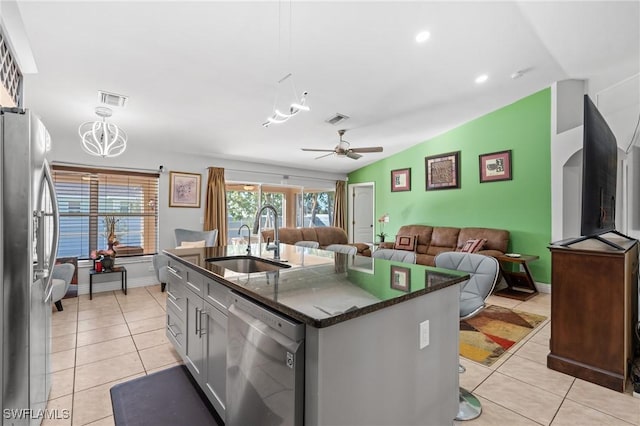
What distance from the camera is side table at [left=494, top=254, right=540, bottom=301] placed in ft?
14.1

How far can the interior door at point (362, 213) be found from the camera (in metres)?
8.22

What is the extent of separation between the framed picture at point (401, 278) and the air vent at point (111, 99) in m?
3.33

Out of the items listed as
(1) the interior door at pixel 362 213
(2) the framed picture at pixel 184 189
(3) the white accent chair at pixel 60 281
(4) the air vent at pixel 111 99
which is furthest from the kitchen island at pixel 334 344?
(1) the interior door at pixel 362 213

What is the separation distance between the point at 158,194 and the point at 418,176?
17.3 feet

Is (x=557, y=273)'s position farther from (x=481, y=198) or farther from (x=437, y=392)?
(x=481, y=198)

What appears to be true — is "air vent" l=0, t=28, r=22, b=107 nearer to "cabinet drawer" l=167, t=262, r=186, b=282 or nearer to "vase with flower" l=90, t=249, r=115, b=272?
"cabinet drawer" l=167, t=262, r=186, b=282

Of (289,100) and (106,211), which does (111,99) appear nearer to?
(289,100)

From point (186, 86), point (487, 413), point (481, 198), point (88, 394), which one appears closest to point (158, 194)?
point (186, 86)

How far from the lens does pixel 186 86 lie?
10.2ft

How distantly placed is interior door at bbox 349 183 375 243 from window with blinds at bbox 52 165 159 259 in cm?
491

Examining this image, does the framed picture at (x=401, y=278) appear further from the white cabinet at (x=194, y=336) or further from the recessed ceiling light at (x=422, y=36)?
the recessed ceiling light at (x=422, y=36)

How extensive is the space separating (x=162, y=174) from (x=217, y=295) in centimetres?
437

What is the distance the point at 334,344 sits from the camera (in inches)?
40.8

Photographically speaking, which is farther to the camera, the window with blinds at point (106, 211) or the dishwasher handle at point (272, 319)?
the window with blinds at point (106, 211)
